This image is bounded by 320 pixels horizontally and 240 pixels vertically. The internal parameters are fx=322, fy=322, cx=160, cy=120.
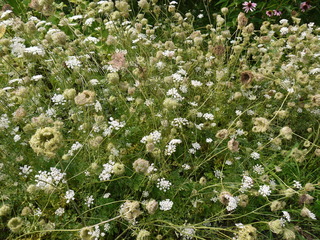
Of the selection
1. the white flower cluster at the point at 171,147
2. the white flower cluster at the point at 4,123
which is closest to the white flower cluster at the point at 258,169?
the white flower cluster at the point at 171,147

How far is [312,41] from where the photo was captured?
2.58m

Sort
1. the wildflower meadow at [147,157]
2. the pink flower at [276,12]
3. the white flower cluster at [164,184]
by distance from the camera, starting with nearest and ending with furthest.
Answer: the wildflower meadow at [147,157] < the white flower cluster at [164,184] < the pink flower at [276,12]

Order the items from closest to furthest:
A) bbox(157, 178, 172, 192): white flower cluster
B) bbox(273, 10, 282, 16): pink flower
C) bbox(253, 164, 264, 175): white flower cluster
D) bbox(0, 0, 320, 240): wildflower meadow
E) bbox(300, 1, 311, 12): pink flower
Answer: bbox(0, 0, 320, 240): wildflower meadow, bbox(157, 178, 172, 192): white flower cluster, bbox(253, 164, 264, 175): white flower cluster, bbox(273, 10, 282, 16): pink flower, bbox(300, 1, 311, 12): pink flower

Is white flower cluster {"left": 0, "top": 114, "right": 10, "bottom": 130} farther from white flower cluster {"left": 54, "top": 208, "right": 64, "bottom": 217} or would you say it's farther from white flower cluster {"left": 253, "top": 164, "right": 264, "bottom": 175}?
white flower cluster {"left": 253, "top": 164, "right": 264, "bottom": 175}

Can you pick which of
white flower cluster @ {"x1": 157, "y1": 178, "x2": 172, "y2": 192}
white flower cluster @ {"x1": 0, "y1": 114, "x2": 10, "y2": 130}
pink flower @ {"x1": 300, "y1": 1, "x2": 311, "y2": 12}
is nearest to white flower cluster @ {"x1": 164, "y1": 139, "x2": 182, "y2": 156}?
white flower cluster @ {"x1": 157, "y1": 178, "x2": 172, "y2": 192}

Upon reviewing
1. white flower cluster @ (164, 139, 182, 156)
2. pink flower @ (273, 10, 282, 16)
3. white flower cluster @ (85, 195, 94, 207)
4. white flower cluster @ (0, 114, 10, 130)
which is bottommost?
pink flower @ (273, 10, 282, 16)

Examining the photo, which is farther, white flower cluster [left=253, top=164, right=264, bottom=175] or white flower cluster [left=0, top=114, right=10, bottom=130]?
white flower cluster [left=253, top=164, right=264, bottom=175]

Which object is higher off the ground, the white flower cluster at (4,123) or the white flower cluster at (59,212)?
the white flower cluster at (4,123)

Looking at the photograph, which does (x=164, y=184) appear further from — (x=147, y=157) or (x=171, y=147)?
(x=147, y=157)

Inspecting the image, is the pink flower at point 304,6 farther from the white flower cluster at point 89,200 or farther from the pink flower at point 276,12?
the white flower cluster at point 89,200

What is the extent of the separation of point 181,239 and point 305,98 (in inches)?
58.4

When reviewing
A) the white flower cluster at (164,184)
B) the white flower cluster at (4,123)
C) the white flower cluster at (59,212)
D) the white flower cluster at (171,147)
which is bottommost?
the white flower cluster at (164,184)

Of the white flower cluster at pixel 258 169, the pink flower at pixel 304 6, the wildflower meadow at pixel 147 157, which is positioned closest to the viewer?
the wildflower meadow at pixel 147 157

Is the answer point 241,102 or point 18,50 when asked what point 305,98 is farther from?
point 18,50
